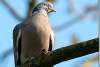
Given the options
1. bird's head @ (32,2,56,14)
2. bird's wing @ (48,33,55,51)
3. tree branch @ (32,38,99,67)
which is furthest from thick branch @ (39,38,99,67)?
bird's head @ (32,2,56,14)

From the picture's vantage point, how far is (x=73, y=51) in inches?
132

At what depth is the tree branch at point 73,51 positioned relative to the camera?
3213 mm

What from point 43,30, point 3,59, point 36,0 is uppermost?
point 36,0

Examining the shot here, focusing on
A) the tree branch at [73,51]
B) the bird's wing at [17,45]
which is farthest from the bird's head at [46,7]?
the tree branch at [73,51]

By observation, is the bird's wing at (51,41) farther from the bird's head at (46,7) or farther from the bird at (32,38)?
the bird's head at (46,7)

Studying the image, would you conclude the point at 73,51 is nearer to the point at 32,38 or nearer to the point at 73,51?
the point at 73,51

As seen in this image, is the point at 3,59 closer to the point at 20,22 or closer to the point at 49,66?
the point at 20,22

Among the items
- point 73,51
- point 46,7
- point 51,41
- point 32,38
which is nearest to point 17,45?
point 32,38

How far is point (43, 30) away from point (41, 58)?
1.80 metres

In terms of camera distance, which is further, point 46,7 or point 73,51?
point 46,7

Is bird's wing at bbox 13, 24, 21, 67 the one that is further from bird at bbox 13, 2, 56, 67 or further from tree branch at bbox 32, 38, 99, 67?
tree branch at bbox 32, 38, 99, 67

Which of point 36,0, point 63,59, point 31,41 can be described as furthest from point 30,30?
point 63,59

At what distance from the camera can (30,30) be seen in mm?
5559

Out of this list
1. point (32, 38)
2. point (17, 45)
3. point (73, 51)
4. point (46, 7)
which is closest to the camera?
point (73, 51)
